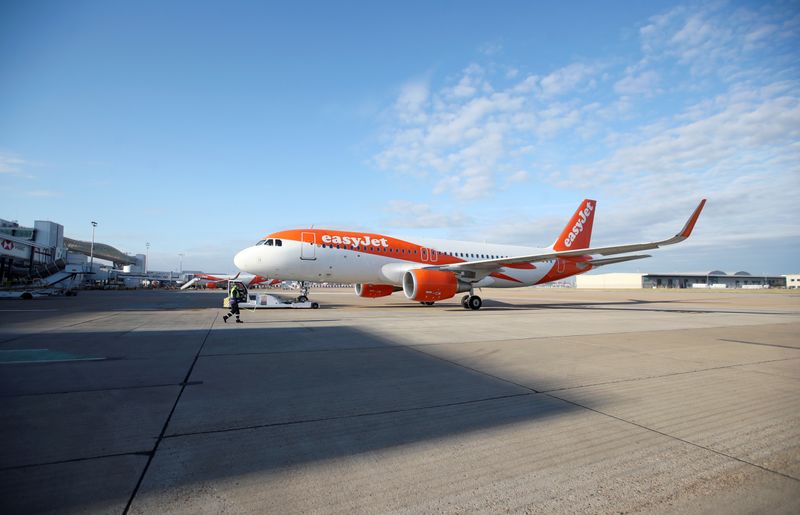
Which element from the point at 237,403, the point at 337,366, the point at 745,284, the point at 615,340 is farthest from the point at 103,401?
the point at 745,284

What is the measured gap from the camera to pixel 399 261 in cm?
1880

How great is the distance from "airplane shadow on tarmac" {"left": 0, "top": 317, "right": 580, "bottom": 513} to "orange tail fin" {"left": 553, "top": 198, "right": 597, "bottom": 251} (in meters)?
19.2

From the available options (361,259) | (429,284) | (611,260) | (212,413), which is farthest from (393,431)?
(611,260)

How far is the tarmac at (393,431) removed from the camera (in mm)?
2314

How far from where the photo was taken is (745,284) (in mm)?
105250

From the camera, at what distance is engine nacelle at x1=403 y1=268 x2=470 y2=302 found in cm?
1677

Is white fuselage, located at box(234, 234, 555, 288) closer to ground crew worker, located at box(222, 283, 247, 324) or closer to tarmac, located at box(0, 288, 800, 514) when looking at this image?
ground crew worker, located at box(222, 283, 247, 324)

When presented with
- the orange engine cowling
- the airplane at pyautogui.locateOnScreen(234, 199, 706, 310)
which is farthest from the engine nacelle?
the orange engine cowling

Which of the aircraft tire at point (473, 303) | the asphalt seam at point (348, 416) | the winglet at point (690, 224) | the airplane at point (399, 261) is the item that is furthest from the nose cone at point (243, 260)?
the winglet at point (690, 224)

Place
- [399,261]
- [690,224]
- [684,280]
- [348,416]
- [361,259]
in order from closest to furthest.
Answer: [348,416] < [690,224] < [361,259] < [399,261] < [684,280]

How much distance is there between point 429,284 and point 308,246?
566 centimetres

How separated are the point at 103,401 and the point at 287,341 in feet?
13.5

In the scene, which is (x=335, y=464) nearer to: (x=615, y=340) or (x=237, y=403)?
(x=237, y=403)

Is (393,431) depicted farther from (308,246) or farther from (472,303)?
(472,303)
